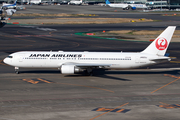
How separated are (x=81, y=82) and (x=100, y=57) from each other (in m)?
6.55

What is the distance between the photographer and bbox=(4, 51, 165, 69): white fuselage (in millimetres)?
48125

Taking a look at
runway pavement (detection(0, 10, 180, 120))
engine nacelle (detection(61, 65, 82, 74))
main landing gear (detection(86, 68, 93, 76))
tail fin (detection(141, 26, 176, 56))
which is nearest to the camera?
runway pavement (detection(0, 10, 180, 120))

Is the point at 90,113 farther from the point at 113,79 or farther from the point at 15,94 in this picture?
the point at 113,79

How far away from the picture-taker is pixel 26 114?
29.9 meters

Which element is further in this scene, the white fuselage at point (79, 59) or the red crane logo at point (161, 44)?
the red crane logo at point (161, 44)

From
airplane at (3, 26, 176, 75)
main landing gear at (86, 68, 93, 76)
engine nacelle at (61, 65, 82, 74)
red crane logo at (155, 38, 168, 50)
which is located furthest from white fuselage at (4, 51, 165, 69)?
engine nacelle at (61, 65, 82, 74)

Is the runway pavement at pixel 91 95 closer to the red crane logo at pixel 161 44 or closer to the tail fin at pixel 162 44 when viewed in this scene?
the tail fin at pixel 162 44

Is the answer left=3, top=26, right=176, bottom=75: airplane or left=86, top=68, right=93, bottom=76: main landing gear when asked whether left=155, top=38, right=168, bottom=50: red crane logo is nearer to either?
left=3, top=26, right=176, bottom=75: airplane

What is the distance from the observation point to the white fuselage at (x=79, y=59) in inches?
1895

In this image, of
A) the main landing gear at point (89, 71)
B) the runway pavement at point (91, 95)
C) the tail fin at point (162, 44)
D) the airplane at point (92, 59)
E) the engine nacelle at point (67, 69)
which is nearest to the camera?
the runway pavement at point (91, 95)

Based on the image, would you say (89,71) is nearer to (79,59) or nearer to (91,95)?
(79,59)

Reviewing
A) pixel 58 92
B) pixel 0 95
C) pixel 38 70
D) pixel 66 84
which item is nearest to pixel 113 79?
pixel 66 84

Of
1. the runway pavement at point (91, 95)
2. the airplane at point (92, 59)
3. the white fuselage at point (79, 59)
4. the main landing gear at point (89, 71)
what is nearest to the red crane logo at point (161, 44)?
the airplane at point (92, 59)

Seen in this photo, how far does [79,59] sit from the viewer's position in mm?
48250
